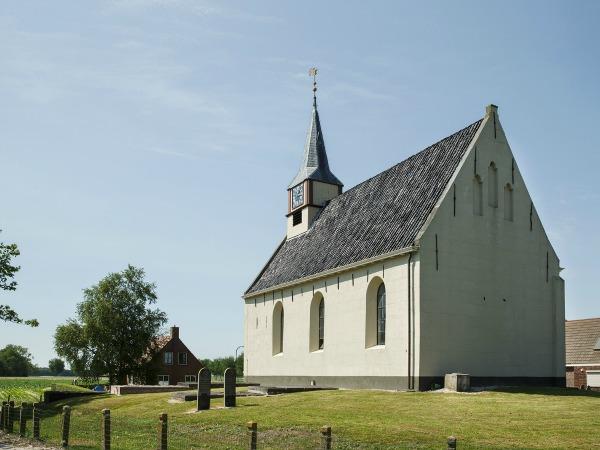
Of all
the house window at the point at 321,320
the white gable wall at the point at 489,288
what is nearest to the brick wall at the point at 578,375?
the white gable wall at the point at 489,288

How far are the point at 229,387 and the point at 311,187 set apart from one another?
20284mm

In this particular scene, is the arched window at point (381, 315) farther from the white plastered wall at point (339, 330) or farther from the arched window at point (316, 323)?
the arched window at point (316, 323)

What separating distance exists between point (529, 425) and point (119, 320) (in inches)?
1876

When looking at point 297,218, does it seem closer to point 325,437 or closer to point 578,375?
point 578,375

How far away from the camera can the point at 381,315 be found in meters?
31.0

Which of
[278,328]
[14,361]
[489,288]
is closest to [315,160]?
[278,328]

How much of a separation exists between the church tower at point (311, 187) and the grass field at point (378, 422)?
18013 millimetres

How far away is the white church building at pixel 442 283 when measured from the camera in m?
28.0

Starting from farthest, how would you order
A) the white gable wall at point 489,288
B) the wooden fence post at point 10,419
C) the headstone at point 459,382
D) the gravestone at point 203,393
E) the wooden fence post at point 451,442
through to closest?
the white gable wall at point 489,288, the gravestone at point 203,393, the headstone at point 459,382, the wooden fence post at point 10,419, the wooden fence post at point 451,442

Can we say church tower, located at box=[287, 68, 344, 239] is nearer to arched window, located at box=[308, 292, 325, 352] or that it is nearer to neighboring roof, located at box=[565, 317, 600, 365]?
arched window, located at box=[308, 292, 325, 352]

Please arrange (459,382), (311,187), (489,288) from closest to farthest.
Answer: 1. (459,382)
2. (489,288)
3. (311,187)

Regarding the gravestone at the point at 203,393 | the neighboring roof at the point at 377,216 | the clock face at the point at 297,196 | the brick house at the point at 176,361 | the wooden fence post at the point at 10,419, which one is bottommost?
the brick house at the point at 176,361

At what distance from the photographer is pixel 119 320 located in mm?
60469

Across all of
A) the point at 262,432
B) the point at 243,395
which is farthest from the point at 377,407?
the point at 243,395
